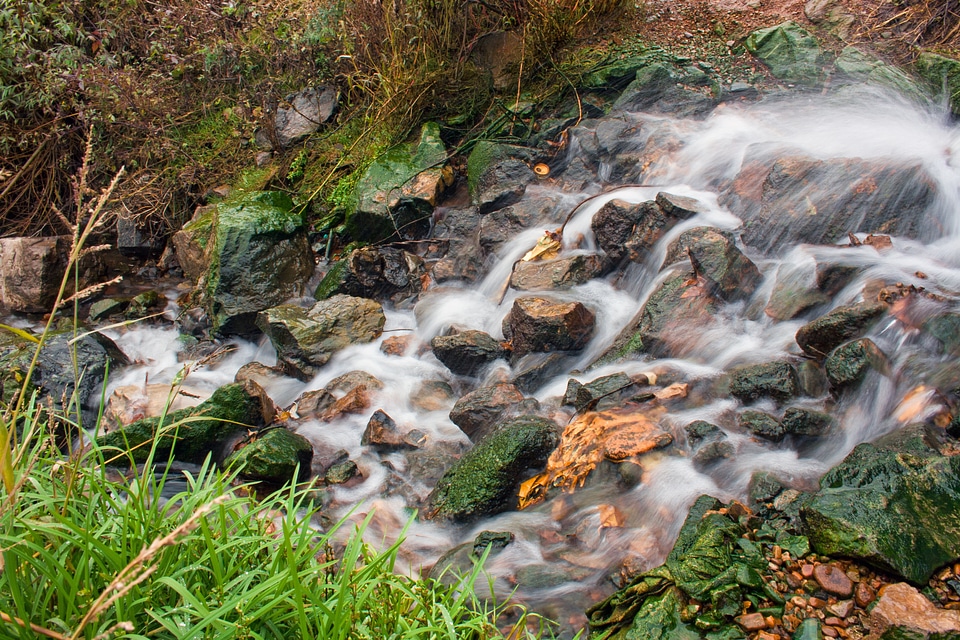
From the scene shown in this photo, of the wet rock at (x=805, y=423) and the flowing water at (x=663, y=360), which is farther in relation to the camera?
the wet rock at (x=805, y=423)

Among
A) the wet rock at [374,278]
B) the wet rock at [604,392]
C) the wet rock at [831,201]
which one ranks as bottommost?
the wet rock at [374,278]

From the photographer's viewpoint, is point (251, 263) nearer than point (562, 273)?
No

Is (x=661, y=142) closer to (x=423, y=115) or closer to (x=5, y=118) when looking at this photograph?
(x=423, y=115)

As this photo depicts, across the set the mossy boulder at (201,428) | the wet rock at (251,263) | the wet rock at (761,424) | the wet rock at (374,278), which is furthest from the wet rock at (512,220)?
the wet rock at (761,424)

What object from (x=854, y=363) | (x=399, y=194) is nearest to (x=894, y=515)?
(x=854, y=363)

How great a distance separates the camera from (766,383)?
3434 millimetres

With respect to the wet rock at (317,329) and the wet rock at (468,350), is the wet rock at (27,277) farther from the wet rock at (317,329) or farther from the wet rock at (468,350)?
the wet rock at (468,350)

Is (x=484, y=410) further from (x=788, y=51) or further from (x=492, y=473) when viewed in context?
(x=788, y=51)

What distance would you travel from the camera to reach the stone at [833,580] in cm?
222

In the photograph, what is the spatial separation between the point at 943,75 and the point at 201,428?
5.78m

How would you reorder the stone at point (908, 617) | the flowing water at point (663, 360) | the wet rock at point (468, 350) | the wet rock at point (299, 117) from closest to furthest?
1. the stone at point (908, 617)
2. the flowing water at point (663, 360)
3. the wet rock at point (468, 350)
4. the wet rock at point (299, 117)

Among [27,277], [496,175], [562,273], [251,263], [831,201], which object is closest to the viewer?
[831,201]

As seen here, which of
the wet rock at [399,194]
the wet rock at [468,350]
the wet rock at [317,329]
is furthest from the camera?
the wet rock at [399,194]

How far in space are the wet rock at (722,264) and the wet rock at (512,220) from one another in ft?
4.86
